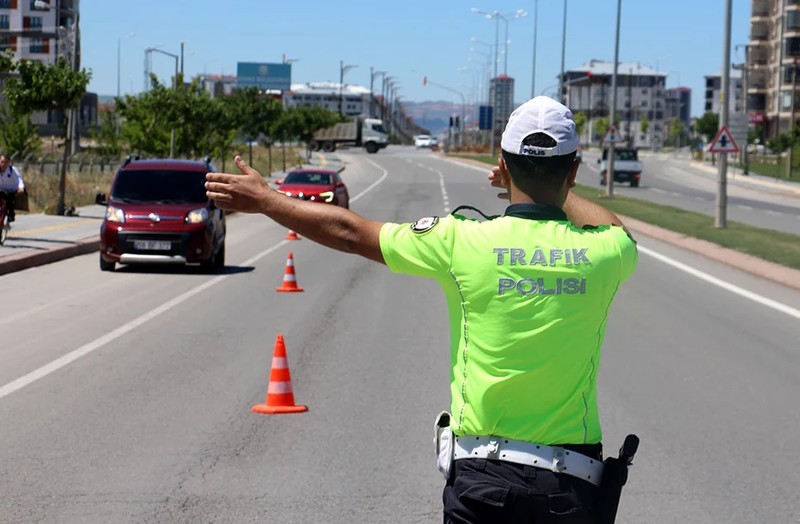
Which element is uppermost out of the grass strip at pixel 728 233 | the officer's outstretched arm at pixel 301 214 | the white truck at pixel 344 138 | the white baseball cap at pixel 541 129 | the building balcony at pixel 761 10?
the building balcony at pixel 761 10

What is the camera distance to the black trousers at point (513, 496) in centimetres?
339

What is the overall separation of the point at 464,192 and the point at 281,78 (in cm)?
10393

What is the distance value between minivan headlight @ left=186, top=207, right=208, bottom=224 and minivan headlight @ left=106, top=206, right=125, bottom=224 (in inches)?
40.7

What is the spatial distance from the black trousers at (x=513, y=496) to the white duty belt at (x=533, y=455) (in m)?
0.02

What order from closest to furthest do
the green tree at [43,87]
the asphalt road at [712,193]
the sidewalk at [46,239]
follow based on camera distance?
the sidewalk at [46,239]
the green tree at [43,87]
the asphalt road at [712,193]

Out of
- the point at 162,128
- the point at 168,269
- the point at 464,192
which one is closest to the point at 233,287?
the point at 168,269

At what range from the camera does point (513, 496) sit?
3.39 metres

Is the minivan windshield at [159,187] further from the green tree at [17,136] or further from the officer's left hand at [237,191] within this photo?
the green tree at [17,136]

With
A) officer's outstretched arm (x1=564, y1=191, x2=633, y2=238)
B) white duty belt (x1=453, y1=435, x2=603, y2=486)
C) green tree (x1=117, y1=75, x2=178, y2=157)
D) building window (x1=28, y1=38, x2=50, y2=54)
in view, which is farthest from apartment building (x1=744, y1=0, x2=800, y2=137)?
white duty belt (x1=453, y1=435, x2=603, y2=486)

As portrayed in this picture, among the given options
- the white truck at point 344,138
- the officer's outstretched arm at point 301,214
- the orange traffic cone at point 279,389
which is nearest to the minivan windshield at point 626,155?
the white truck at point 344,138

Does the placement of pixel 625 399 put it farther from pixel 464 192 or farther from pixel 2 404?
pixel 464 192

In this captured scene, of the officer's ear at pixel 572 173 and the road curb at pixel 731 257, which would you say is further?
the road curb at pixel 731 257

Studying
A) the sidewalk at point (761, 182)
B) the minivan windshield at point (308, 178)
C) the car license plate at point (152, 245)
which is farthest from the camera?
the sidewalk at point (761, 182)

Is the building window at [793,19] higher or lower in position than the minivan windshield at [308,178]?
higher
